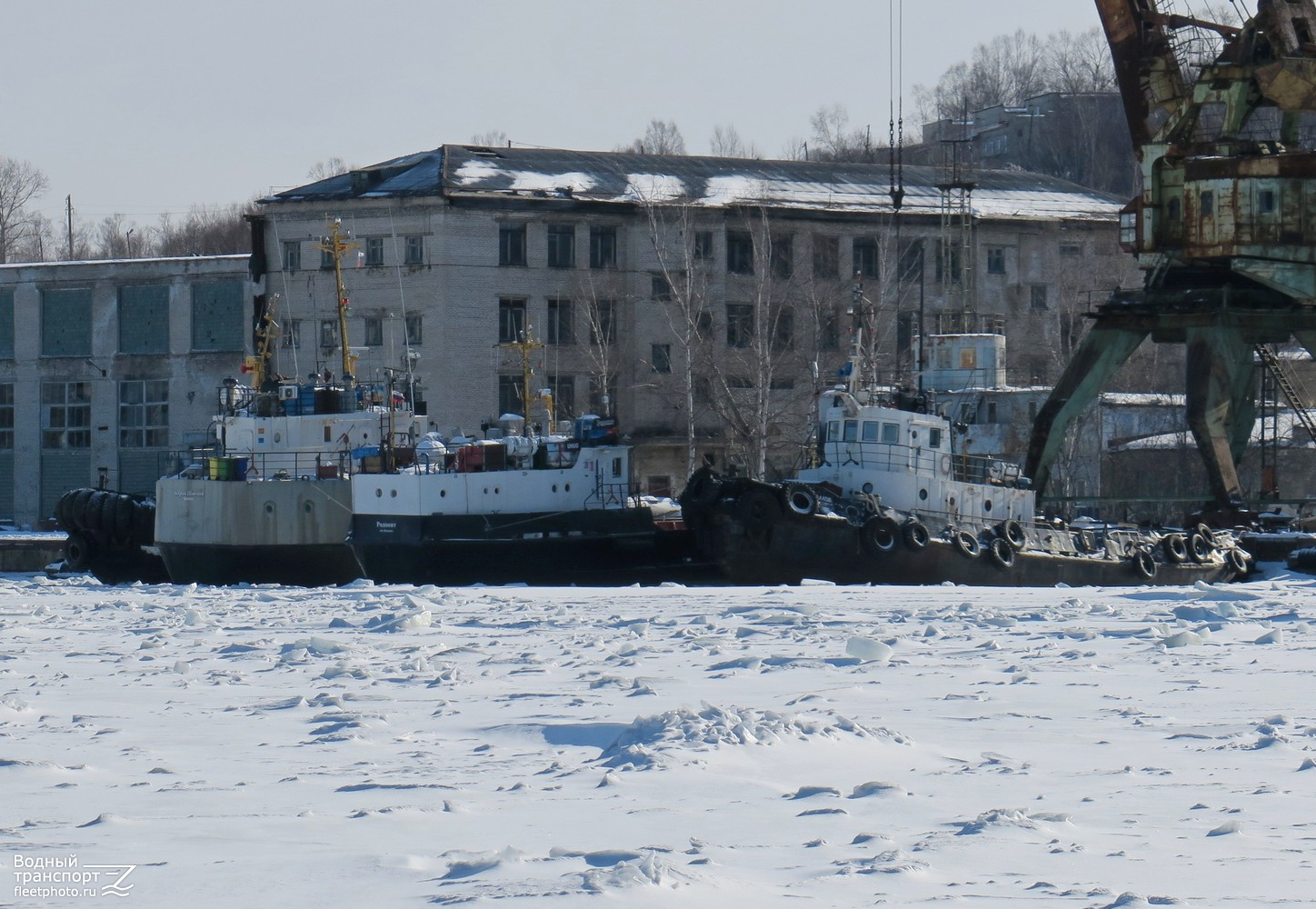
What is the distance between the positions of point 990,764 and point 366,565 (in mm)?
21129

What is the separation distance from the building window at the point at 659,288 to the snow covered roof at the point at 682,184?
2312mm

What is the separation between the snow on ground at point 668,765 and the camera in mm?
6715

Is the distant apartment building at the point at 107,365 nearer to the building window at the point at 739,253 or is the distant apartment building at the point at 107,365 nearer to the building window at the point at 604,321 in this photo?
the building window at the point at 604,321

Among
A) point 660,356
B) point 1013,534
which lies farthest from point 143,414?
point 1013,534

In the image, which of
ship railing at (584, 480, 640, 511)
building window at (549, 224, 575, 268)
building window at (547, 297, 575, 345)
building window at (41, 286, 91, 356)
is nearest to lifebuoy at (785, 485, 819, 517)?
ship railing at (584, 480, 640, 511)

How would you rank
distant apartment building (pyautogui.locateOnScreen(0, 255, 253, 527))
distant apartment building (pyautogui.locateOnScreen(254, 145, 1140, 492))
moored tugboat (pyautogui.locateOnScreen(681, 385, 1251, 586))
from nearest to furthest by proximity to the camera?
moored tugboat (pyautogui.locateOnScreen(681, 385, 1251, 586)) → distant apartment building (pyautogui.locateOnScreen(254, 145, 1140, 492)) → distant apartment building (pyautogui.locateOnScreen(0, 255, 253, 527))

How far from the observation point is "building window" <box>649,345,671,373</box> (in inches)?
1957

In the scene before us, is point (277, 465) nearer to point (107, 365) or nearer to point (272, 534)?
point (272, 534)

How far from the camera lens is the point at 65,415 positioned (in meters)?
53.7

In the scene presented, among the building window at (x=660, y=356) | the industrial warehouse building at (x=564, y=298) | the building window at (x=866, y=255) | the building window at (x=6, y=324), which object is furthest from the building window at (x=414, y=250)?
the building window at (x=6, y=324)

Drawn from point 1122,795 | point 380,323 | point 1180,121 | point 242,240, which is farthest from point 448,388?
point 242,240

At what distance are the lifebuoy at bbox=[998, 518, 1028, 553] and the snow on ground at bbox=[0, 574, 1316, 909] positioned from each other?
41.3ft

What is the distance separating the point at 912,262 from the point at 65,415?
2750 centimetres

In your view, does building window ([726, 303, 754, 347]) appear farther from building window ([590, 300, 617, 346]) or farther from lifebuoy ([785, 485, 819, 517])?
lifebuoy ([785, 485, 819, 517])
